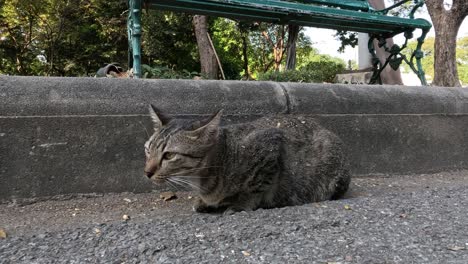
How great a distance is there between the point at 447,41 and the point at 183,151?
23.6ft

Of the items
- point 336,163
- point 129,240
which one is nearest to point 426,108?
point 336,163

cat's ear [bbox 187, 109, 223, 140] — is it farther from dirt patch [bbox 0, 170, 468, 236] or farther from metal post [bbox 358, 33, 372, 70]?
metal post [bbox 358, 33, 372, 70]

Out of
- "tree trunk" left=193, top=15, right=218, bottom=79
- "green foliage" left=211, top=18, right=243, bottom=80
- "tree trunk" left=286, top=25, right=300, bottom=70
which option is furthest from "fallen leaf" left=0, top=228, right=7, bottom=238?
"green foliage" left=211, top=18, right=243, bottom=80

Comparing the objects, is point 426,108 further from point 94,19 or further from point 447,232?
point 94,19

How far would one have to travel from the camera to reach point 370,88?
12.6 ft

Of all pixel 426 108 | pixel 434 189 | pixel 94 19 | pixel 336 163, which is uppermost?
pixel 94 19

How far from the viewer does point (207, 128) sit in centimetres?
244

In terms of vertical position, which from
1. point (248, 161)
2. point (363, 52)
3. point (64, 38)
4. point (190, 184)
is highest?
point (64, 38)

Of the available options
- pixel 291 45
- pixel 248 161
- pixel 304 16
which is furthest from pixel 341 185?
pixel 291 45

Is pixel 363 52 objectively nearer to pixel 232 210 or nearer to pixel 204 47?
pixel 204 47

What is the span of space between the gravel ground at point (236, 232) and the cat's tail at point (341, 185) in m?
0.16

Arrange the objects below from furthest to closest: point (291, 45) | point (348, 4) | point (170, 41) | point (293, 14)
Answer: point (170, 41), point (291, 45), point (348, 4), point (293, 14)

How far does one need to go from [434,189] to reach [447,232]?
114 centimetres

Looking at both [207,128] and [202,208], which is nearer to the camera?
[207,128]
